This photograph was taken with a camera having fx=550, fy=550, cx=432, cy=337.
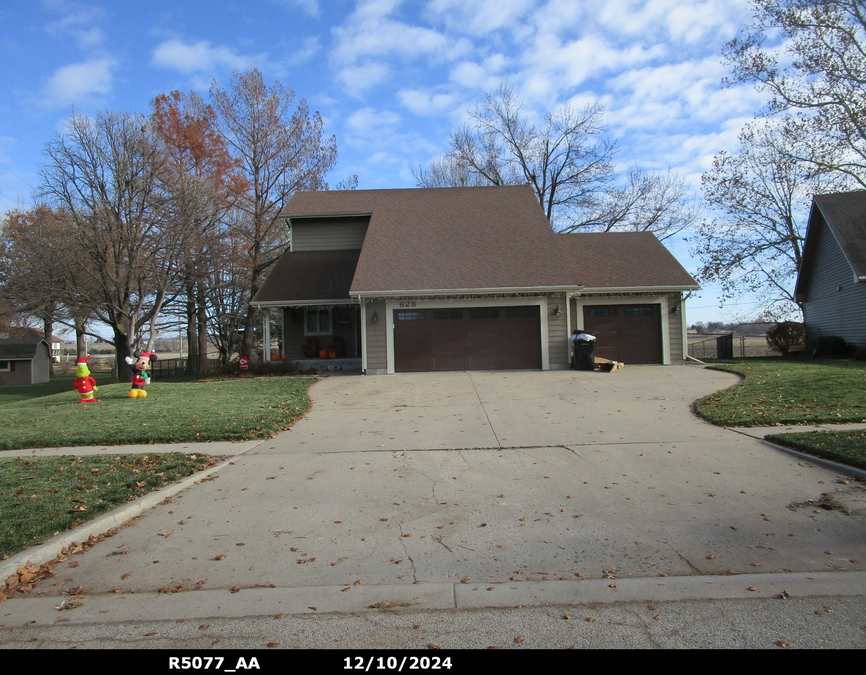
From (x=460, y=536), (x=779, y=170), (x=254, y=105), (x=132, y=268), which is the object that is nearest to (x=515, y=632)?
(x=460, y=536)

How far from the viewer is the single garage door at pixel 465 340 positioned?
62.2 ft

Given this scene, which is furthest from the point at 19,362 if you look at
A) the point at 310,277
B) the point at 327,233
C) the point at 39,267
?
the point at 310,277

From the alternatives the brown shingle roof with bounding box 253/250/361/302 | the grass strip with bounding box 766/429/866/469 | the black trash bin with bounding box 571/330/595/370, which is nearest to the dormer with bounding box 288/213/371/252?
the brown shingle roof with bounding box 253/250/361/302

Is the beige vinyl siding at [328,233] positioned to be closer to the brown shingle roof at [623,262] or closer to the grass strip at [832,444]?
the brown shingle roof at [623,262]

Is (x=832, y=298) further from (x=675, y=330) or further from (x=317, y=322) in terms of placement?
(x=317, y=322)

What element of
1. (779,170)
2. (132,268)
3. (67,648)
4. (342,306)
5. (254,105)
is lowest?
(67,648)

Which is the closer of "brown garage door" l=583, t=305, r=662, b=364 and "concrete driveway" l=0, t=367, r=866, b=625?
"concrete driveway" l=0, t=367, r=866, b=625

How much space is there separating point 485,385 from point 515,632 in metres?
11.9

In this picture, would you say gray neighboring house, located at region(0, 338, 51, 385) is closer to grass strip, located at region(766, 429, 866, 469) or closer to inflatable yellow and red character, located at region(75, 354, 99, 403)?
inflatable yellow and red character, located at region(75, 354, 99, 403)

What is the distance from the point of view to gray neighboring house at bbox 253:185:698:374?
62.1 ft

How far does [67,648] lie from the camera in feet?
11.0

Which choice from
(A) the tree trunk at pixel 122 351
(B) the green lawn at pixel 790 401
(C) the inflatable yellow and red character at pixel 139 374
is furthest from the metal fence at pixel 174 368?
(B) the green lawn at pixel 790 401

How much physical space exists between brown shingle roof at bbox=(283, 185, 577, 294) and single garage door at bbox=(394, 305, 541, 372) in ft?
3.78

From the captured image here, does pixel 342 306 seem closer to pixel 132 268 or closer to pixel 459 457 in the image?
pixel 132 268
